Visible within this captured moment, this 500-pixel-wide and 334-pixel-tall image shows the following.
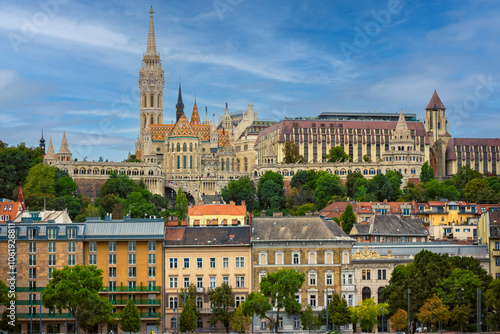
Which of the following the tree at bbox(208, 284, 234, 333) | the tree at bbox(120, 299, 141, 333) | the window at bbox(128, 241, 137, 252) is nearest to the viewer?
the tree at bbox(120, 299, 141, 333)

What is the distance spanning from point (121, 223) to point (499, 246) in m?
42.1

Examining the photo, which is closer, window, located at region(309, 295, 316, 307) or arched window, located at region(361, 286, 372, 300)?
window, located at region(309, 295, 316, 307)

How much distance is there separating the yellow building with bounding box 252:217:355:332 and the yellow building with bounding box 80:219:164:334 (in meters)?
10.2

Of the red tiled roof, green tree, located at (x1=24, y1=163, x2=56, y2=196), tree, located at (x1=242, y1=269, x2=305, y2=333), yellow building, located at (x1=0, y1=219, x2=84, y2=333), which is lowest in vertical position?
tree, located at (x1=242, y1=269, x2=305, y2=333)

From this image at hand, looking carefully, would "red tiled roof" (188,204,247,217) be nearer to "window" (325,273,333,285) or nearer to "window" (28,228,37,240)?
"window" (325,273,333,285)

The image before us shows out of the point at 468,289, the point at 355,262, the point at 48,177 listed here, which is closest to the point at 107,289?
the point at 355,262

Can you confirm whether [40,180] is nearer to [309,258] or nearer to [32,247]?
[32,247]

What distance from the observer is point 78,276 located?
316 feet

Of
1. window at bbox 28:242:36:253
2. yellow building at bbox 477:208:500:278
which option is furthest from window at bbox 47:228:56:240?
yellow building at bbox 477:208:500:278

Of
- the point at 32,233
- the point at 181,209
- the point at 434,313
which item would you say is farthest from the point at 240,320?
the point at 181,209

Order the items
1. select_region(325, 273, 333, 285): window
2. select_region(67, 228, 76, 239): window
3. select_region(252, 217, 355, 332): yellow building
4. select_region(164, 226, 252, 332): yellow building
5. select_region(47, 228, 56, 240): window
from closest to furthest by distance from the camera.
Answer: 1. select_region(164, 226, 252, 332): yellow building
2. select_region(67, 228, 76, 239): window
3. select_region(47, 228, 56, 240): window
4. select_region(252, 217, 355, 332): yellow building
5. select_region(325, 273, 333, 285): window

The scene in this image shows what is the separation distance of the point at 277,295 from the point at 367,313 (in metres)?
8.88

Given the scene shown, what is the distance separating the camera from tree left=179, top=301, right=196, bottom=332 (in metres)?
97.9

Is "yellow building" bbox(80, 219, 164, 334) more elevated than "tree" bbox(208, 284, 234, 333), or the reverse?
"yellow building" bbox(80, 219, 164, 334)
